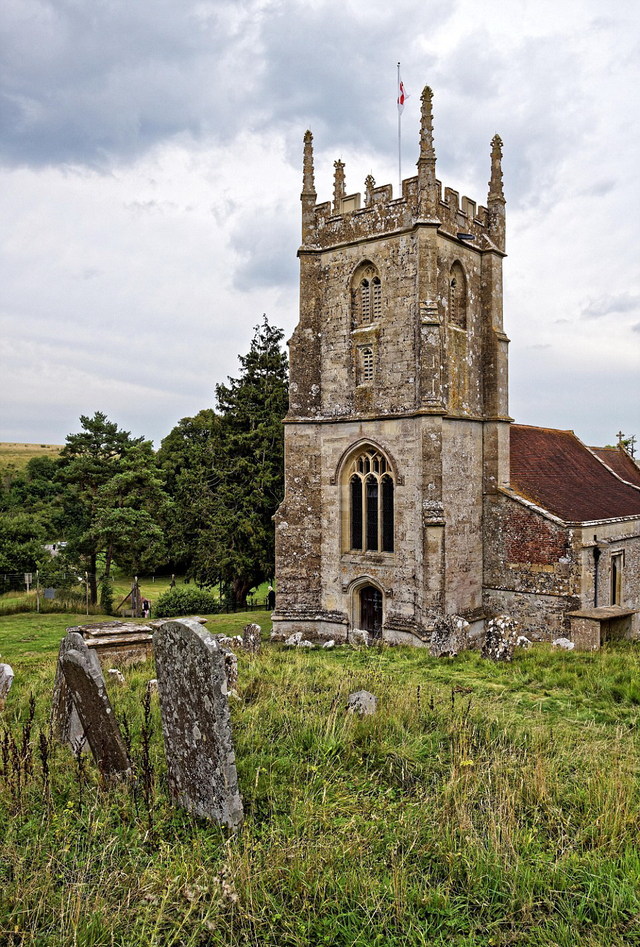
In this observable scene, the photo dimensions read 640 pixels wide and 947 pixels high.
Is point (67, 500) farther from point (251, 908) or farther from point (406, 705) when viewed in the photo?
point (251, 908)

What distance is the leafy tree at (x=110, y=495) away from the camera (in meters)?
28.2

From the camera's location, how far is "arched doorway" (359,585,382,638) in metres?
19.1

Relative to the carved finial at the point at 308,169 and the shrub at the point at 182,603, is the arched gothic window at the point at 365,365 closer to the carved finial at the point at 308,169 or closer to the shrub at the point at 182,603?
the carved finial at the point at 308,169

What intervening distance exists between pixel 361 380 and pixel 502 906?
52.9ft

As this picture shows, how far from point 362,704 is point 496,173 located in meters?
19.2

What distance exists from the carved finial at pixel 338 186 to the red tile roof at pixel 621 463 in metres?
16.1

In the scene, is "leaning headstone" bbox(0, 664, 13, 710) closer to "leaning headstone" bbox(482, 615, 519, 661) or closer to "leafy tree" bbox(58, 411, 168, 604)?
"leaning headstone" bbox(482, 615, 519, 661)

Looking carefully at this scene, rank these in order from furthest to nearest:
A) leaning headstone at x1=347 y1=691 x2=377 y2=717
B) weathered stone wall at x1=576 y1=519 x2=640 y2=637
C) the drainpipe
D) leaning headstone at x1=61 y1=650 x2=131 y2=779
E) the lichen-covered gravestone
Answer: the drainpipe
weathered stone wall at x1=576 y1=519 x2=640 y2=637
leaning headstone at x1=347 y1=691 x2=377 y2=717
leaning headstone at x1=61 y1=650 x2=131 y2=779
the lichen-covered gravestone

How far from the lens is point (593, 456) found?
26.7 metres

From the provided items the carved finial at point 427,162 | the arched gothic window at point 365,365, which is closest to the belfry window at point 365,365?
the arched gothic window at point 365,365

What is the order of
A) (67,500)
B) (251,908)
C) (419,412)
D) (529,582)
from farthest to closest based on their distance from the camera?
(67,500), (529,582), (419,412), (251,908)

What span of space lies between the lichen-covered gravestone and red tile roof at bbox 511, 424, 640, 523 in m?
15.6

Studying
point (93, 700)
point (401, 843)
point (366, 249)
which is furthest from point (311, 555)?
point (401, 843)

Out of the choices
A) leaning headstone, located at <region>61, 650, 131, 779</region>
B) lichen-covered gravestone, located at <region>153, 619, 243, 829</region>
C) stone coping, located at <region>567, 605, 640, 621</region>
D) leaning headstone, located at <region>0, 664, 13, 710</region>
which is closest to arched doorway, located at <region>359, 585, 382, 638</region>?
stone coping, located at <region>567, 605, 640, 621</region>
